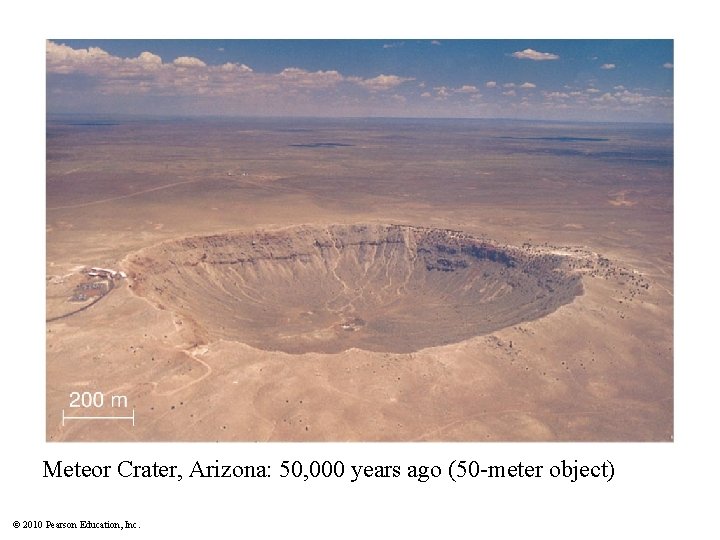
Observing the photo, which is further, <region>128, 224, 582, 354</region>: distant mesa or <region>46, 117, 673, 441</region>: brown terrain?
<region>128, 224, 582, 354</region>: distant mesa

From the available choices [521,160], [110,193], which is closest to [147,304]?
[110,193]

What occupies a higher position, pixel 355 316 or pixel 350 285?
pixel 350 285

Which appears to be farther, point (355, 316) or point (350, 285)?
point (350, 285)

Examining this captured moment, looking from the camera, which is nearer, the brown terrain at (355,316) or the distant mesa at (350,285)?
the brown terrain at (355,316)

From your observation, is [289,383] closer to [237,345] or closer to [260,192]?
[237,345]
